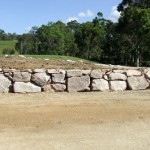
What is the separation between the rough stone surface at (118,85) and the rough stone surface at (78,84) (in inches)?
28.1

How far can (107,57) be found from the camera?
40.3m

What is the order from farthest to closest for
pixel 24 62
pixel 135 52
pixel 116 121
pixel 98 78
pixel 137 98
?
pixel 135 52 → pixel 24 62 → pixel 98 78 → pixel 137 98 → pixel 116 121

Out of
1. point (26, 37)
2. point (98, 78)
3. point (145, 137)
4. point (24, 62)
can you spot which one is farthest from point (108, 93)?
point (26, 37)

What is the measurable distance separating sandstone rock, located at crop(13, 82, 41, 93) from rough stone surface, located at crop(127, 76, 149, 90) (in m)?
2.66

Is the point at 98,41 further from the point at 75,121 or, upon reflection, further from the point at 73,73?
the point at 75,121

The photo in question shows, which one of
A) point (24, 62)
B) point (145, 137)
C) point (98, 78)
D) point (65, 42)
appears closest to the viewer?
point (145, 137)

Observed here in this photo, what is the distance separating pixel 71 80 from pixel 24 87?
126 cm

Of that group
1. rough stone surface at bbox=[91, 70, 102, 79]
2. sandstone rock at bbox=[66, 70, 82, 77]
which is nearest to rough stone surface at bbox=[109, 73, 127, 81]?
rough stone surface at bbox=[91, 70, 102, 79]

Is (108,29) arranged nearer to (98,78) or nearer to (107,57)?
(107,57)

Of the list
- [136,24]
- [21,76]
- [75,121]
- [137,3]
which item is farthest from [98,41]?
[75,121]

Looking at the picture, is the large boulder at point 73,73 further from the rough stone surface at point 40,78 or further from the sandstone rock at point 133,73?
the sandstone rock at point 133,73

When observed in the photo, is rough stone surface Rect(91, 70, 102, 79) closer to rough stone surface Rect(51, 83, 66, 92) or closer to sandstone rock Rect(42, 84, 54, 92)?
rough stone surface Rect(51, 83, 66, 92)

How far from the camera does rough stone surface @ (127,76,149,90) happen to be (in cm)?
1150

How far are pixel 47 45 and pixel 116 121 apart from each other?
30127 mm
